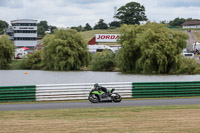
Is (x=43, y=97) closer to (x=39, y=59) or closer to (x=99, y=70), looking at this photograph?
(x=99, y=70)

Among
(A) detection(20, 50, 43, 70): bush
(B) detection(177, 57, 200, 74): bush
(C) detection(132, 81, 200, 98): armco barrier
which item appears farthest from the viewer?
(A) detection(20, 50, 43, 70): bush

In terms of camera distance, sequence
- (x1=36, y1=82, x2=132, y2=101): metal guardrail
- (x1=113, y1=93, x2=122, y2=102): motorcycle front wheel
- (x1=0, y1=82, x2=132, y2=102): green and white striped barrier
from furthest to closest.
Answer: (x1=36, y1=82, x2=132, y2=101): metal guardrail < (x1=0, y1=82, x2=132, y2=102): green and white striped barrier < (x1=113, y1=93, x2=122, y2=102): motorcycle front wheel

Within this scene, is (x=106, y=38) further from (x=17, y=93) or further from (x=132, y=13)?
(x=17, y=93)

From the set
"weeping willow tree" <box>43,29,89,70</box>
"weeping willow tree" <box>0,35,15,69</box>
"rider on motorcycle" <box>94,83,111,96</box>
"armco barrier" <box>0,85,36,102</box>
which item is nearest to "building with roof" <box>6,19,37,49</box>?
"weeping willow tree" <box>0,35,15,69</box>

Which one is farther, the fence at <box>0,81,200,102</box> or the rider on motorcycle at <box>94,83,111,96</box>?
the fence at <box>0,81,200,102</box>

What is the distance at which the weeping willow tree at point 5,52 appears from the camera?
247 ft

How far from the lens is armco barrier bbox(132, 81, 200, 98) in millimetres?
22531

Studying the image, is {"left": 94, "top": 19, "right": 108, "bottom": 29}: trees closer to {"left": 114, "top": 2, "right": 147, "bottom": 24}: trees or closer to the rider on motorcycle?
{"left": 114, "top": 2, "right": 147, "bottom": 24}: trees

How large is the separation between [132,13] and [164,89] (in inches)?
5635

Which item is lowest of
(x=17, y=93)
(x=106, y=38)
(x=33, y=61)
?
(x=17, y=93)

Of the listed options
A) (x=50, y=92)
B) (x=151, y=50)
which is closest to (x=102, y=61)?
(x=151, y=50)

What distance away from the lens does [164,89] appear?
2281 centimetres

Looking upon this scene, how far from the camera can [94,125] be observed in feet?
42.2

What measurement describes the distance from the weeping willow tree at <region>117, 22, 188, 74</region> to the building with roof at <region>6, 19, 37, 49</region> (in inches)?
3575
